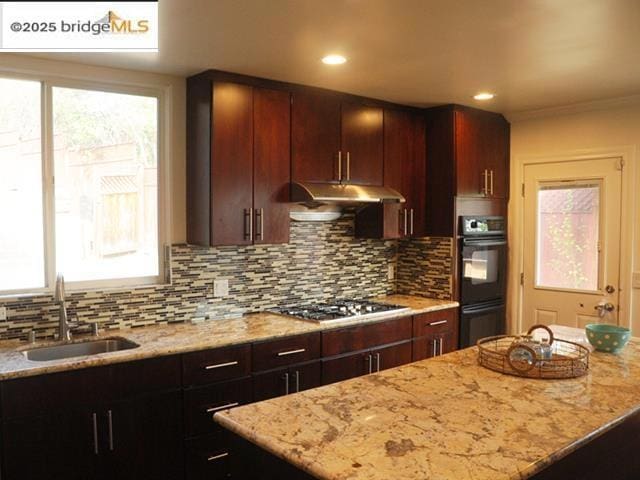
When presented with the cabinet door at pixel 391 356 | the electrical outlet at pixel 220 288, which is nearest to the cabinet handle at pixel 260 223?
the electrical outlet at pixel 220 288

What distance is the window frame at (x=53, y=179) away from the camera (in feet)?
9.83

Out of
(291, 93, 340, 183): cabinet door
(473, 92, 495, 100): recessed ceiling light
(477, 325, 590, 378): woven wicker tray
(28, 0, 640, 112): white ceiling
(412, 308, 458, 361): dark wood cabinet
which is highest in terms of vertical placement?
(473, 92, 495, 100): recessed ceiling light

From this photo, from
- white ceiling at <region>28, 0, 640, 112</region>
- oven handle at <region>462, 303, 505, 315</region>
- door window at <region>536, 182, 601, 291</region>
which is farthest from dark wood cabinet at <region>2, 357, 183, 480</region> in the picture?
door window at <region>536, 182, 601, 291</region>

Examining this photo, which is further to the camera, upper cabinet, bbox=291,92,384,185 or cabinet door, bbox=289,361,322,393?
upper cabinet, bbox=291,92,384,185

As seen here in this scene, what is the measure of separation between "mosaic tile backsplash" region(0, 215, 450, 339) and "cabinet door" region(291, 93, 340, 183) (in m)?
0.47

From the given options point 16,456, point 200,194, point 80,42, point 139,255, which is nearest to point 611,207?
point 200,194

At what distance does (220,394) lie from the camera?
9.45ft

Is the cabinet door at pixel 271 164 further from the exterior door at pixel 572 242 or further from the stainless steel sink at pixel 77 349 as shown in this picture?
the exterior door at pixel 572 242

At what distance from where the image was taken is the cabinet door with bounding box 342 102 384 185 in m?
3.84

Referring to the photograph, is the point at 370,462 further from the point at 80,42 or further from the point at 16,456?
the point at 80,42

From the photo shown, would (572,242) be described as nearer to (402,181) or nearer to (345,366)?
(402,181)

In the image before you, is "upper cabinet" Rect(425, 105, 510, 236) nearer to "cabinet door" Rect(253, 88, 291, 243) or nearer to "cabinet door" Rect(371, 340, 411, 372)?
"cabinet door" Rect(371, 340, 411, 372)

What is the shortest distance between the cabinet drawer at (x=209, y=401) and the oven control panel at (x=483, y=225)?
2165 mm

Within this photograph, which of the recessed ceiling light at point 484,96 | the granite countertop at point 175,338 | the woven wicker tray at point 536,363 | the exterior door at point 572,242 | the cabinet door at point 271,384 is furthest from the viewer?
the exterior door at point 572,242
